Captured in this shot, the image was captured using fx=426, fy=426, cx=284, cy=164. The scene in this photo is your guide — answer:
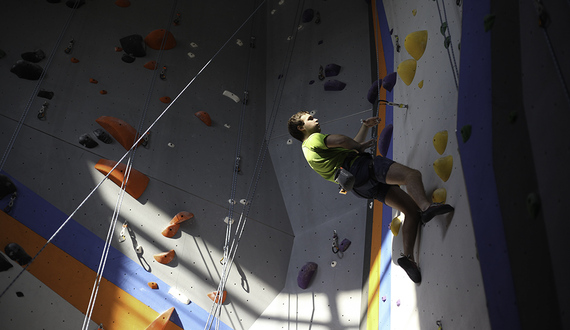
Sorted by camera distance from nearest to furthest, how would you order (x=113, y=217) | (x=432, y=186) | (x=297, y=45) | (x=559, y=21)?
(x=559, y=21) < (x=432, y=186) < (x=113, y=217) < (x=297, y=45)

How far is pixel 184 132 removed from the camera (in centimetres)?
360

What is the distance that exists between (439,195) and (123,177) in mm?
2215

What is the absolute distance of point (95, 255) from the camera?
2.93 meters

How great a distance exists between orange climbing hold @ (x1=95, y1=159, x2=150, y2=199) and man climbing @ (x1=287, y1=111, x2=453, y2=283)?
1.52 meters

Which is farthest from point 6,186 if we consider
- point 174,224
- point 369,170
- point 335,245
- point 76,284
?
point 369,170

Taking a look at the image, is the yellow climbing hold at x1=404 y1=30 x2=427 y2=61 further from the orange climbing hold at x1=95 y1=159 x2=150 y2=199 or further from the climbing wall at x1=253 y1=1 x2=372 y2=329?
the orange climbing hold at x1=95 y1=159 x2=150 y2=199

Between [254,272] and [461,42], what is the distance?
2.12m

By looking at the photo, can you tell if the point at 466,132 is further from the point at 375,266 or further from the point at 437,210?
the point at 375,266

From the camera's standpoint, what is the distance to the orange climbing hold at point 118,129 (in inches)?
129

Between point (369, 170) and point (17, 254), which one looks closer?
point (369, 170)

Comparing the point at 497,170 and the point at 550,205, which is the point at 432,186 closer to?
the point at 497,170

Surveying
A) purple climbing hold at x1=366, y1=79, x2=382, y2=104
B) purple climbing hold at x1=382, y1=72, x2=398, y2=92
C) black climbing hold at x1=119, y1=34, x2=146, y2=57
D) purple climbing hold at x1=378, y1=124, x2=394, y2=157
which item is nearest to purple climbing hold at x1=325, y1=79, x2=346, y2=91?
purple climbing hold at x1=366, y1=79, x2=382, y2=104

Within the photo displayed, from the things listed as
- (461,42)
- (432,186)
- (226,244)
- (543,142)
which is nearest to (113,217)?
(226,244)

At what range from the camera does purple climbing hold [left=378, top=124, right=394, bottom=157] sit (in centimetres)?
290
